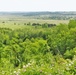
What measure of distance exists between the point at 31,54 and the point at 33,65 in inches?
1415

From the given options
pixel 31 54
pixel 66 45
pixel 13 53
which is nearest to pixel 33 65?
pixel 31 54

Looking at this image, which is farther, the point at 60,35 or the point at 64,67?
the point at 60,35

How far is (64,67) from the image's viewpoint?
9.84m

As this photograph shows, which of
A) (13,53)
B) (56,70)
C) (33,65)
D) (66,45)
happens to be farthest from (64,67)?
Answer: (66,45)

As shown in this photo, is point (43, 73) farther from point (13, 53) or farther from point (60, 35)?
point (60, 35)

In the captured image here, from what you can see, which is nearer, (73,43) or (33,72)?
(33,72)

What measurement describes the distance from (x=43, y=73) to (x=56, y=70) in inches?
18.9

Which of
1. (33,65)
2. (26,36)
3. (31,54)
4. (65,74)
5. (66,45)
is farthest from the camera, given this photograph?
(26,36)

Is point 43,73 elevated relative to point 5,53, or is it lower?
elevated

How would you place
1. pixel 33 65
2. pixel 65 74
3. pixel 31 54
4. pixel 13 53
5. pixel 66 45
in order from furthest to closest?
pixel 66 45 → pixel 13 53 → pixel 31 54 → pixel 33 65 → pixel 65 74

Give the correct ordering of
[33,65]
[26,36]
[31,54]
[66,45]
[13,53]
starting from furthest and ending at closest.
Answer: [26,36]
[66,45]
[13,53]
[31,54]
[33,65]

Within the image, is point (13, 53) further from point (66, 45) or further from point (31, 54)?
point (66, 45)

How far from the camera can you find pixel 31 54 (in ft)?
151

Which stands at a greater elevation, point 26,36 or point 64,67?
point 64,67
